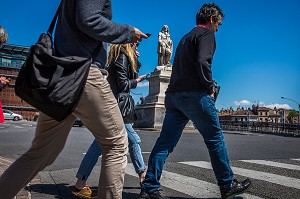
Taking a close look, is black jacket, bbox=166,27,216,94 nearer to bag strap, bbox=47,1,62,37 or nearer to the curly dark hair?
the curly dark hair

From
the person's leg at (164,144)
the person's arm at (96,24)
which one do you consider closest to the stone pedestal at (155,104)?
the person's leg at (164,144)

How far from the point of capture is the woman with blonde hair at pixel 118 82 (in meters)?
3.60

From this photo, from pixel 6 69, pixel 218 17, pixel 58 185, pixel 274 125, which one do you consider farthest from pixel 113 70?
pixel 6 69

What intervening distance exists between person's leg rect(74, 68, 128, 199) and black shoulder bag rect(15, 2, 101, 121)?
0.08m

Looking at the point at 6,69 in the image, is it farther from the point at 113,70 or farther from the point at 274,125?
the point at 113,70

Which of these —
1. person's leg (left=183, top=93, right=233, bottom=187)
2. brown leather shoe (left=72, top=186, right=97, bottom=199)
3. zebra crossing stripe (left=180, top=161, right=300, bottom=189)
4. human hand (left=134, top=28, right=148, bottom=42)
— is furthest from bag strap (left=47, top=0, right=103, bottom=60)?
zebra crossing stripe (left=180, top=161, right=300, bottom=189)

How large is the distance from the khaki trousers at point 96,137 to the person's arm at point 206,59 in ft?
3.98

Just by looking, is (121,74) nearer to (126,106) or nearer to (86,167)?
(126,106)

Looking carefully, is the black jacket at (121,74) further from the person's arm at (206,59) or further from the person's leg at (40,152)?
the person's leg at (40,152)

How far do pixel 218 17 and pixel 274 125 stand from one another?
113 ft

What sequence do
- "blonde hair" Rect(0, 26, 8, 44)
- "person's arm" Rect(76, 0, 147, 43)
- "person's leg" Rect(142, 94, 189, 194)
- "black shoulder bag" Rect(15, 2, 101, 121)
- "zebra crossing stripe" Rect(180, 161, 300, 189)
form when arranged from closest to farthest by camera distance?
"black shoulder bag" Rect(15, 2, 101, 121) → "person's arm" Rect(76, 0, 147, 43) → "blonde hair" Rect(0, 26, 8, 44) → "person's leg" Rect(142, 94, 189, 194) → "zebra crossing stripe" Rect(180, 161, 300, 189)

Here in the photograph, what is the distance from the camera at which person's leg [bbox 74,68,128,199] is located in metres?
2.27

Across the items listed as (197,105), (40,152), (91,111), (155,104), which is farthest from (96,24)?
(155,104)

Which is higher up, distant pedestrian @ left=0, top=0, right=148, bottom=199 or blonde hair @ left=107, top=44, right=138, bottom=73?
blonde hair @ left=107, top=44, right=138, bottom=73
